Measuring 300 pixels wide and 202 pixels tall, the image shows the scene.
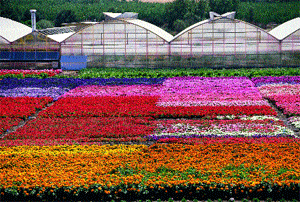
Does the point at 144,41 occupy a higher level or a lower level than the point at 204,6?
lower

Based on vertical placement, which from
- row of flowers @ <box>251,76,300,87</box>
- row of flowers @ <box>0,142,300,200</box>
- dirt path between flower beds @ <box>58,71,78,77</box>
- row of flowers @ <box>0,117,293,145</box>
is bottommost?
row of flowers @ <box>0,142,300,200</box>

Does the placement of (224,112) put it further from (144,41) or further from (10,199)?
(144,41)

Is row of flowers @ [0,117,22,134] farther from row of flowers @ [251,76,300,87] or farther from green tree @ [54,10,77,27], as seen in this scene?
green tree @ [54,10,77,27]

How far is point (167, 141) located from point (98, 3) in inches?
4685

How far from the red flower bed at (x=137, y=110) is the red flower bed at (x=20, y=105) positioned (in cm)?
100

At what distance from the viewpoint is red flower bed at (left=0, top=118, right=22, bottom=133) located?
2438 cm

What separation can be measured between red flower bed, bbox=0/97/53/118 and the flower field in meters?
0.06

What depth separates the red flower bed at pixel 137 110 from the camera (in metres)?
26.6

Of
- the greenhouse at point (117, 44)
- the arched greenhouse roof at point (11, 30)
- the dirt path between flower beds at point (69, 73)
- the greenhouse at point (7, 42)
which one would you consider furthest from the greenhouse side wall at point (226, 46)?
the arched greenhouse roof at point (11, 30)

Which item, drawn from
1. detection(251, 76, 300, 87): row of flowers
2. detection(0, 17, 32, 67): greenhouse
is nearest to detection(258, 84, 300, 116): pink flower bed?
detection(251, 76, 300, 87): row of flowers

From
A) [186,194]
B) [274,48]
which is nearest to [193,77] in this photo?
[274,48]

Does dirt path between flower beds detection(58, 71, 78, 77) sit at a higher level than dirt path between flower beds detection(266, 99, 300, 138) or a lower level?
higher

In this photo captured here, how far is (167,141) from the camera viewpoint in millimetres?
21125

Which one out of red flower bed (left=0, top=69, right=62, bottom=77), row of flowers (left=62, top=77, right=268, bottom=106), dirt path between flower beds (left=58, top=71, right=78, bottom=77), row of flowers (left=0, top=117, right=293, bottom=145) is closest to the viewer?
row of flowers (left=0, top=117, right=293, bottom=145)
